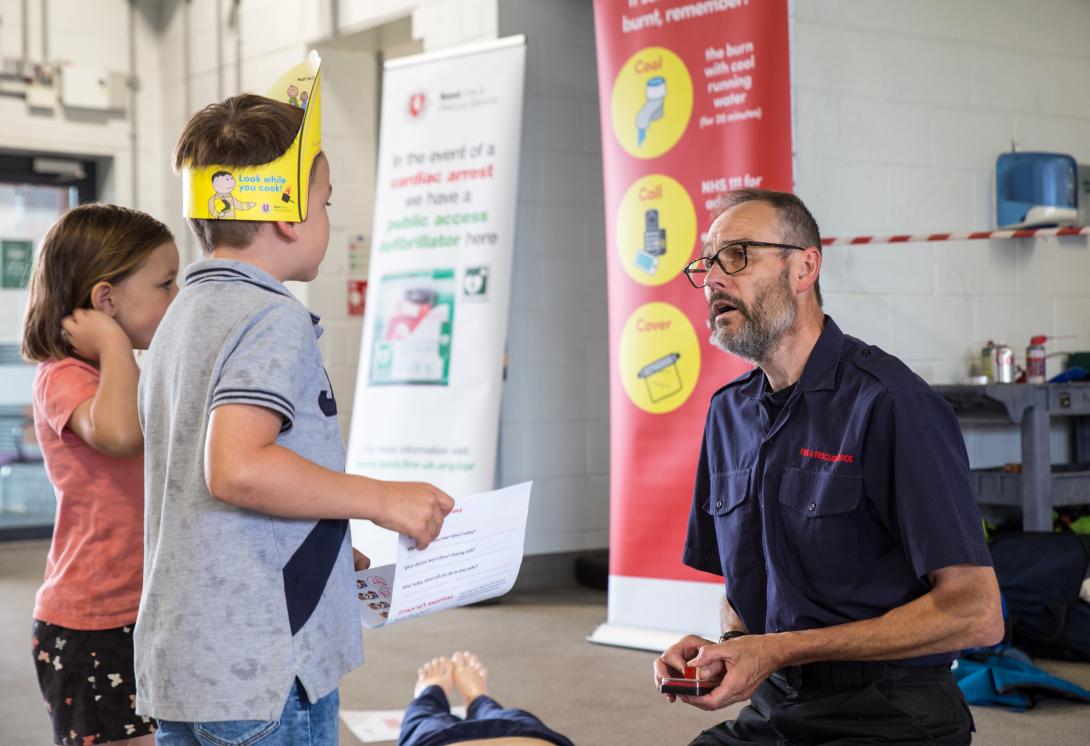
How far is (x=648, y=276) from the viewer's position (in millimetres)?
4035

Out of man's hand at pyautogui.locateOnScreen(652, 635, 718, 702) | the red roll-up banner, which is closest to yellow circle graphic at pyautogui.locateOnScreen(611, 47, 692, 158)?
the red roll-up banner

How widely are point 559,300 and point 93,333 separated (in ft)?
11.4

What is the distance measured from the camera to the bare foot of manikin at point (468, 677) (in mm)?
2275

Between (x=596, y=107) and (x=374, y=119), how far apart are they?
137 centimetres

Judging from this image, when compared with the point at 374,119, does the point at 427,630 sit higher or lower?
lower

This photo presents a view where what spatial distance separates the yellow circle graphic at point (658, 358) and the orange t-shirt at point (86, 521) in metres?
2.25

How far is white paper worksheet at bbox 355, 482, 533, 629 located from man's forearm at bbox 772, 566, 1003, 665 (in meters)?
0.38

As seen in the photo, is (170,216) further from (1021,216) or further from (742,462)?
(742,462)

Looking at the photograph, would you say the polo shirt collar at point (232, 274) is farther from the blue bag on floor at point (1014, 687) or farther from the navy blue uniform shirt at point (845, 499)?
the blue bag on floor at point (1014, 687)

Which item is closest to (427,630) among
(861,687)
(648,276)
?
(648,276)

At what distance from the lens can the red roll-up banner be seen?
3.77 metres

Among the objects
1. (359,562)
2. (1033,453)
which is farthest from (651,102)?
(359,562)

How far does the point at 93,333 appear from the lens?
1910 mm

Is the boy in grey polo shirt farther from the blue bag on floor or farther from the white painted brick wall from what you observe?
the white painted brick wall
